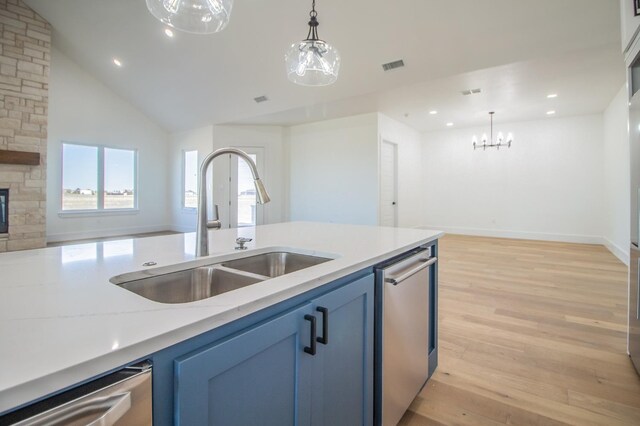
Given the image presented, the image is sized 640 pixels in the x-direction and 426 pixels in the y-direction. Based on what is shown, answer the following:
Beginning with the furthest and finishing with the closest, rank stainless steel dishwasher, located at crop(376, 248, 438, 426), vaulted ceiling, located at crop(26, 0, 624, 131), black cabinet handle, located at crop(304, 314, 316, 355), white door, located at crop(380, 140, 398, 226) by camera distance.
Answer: white door, located at crop(380, 140, 398, 226) → vaulted ceiling, located at crop(26, 0, 624, 131) → stainless steel dishwasher, located at crop(376, 248, 438, 426) → black cabinet handle, located at crop(304, 314, 316, 355)

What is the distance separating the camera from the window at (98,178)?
291 inches

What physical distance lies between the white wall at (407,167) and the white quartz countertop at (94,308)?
20.0 feet

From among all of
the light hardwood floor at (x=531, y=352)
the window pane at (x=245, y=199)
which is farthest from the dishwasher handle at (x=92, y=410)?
the window pane at (x=245, y=199)

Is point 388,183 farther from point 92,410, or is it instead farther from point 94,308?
point 92,410

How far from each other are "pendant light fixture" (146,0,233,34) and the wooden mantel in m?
4.93

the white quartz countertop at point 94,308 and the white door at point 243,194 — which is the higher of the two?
the white door at point 243,194

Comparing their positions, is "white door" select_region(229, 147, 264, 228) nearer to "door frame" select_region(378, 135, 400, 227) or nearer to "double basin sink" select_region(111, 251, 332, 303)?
"door frame" select_region(378, 135, 400, 227)

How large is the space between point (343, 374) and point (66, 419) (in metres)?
0.84

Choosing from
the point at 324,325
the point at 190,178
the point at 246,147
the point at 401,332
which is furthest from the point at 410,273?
the point at 190,178

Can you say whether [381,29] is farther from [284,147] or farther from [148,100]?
[148,100]

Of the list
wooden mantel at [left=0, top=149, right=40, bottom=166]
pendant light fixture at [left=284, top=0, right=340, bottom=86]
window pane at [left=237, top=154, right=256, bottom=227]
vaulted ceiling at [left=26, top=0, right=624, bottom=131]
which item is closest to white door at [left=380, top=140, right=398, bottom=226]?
vaulted ceiling at [left=26, top=0, right=624, bottom=131]

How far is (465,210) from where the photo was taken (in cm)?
827

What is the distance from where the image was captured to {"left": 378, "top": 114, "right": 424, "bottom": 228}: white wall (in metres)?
7.27

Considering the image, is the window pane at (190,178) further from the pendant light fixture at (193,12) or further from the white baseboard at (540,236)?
the pendant light fixture at (193,12)
